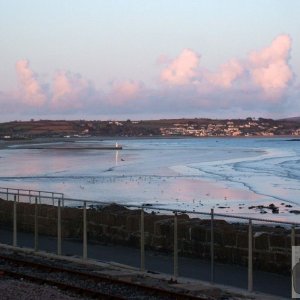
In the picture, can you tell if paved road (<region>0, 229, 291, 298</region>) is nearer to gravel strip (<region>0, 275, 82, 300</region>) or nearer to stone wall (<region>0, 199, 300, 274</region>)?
stone wall (<region>0, 199, 300, 274</region>)

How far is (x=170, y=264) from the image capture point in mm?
15312

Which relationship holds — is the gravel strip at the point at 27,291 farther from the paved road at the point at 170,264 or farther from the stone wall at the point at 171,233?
the stone wall at the point at 171,233

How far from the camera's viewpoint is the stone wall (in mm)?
14727

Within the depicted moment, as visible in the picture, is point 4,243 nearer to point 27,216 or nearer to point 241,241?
Answer: point 27,216

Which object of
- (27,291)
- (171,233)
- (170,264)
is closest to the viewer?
(27,291)

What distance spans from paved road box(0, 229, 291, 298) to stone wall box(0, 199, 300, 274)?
1.08 ft

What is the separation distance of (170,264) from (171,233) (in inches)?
63.2

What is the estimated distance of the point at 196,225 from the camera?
645 inches

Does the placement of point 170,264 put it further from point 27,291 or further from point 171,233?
point 27,291

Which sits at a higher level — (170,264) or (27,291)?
(27,291)

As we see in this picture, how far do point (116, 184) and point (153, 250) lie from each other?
2931 centimetres

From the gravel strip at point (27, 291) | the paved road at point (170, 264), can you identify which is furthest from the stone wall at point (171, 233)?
the gravel strip at point (27, 291)

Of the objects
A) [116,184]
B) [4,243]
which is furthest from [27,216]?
[116,184]

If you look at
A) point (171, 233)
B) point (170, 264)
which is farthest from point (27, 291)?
point (171, 233)
